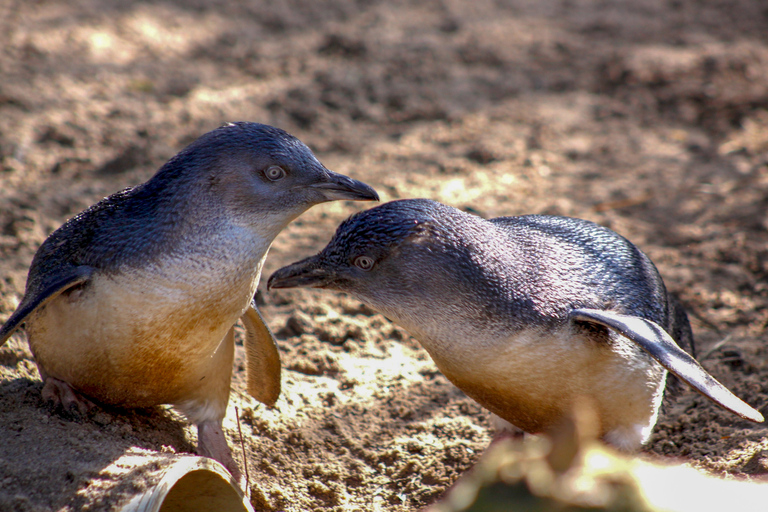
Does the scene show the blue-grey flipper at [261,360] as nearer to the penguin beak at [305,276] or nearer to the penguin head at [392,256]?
the penguin beak at [305,276]

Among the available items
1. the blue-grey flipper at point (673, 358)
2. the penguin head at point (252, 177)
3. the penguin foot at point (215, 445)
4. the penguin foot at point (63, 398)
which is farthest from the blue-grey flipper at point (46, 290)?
the blue-grey flipper at point (673, 358)

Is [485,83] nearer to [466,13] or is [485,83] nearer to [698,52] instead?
[466,13]

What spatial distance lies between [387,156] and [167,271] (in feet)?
11.2

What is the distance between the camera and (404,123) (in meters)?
6.33

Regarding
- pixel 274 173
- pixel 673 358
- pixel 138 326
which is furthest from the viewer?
pixel 274 173

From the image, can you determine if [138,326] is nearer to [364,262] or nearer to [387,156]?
[364,262]

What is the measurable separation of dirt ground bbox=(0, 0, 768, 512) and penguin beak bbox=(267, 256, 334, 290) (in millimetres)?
788

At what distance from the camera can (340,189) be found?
2902 millimetres

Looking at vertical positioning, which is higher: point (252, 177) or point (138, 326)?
point (252, 177)

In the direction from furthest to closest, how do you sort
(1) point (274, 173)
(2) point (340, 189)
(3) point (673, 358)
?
(2) point (340, 189), (1) point (274, 173), (3) point (673, 358)

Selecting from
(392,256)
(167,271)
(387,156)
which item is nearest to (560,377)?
(392,256)

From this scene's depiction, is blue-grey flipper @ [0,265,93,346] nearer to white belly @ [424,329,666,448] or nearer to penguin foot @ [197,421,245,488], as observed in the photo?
penguin foot @ [197,421,245,488]

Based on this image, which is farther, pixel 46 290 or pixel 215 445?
pixel 215 445

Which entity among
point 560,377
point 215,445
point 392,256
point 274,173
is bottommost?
point 215,445
